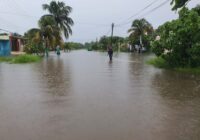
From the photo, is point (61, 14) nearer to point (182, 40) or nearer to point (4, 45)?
point (4, 45)

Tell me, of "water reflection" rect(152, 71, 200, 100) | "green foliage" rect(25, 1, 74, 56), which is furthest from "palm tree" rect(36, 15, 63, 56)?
"water reflection" rect(152, 71, 200, 100)

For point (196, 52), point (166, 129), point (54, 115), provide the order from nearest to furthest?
point (166, 129) → point (54, 115) → point (196, 52)

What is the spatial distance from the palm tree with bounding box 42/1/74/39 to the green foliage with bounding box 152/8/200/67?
4283 centimetres

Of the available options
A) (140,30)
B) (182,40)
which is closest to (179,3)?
(182,40)

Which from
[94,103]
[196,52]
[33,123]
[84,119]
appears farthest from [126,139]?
[196,52]

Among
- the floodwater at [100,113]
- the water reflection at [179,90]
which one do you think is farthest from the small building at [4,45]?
the water reflection at [179,90]

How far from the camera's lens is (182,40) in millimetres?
18781

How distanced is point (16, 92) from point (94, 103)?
3484 mm

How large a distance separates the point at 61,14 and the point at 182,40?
45633 millimetres

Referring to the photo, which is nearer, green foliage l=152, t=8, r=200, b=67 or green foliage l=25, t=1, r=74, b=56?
green foliage l=152, t=8, r=200, b=67

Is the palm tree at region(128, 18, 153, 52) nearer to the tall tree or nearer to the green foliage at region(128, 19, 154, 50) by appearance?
the green foliage at region(128, 19, 154, 50)

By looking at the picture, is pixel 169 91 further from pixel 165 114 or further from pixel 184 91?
pixel 165 114

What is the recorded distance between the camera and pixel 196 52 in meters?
17.5

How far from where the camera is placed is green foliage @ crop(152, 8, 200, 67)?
1781 cm
